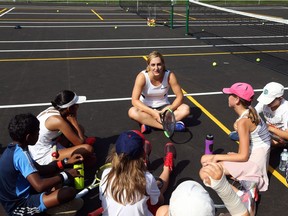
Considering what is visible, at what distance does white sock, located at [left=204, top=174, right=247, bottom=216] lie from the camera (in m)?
2.54

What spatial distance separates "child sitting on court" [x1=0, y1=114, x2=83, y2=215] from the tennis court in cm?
73

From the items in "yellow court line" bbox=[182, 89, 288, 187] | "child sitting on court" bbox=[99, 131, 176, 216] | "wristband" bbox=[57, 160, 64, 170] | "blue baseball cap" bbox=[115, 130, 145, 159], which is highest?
"blue baseball cap" bbox=[115, 130, 145, 159]

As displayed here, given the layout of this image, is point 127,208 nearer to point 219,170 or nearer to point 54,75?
point 219,170

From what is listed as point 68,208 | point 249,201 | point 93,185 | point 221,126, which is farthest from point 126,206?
point 221,126

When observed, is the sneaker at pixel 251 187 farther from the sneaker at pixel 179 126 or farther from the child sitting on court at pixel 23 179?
the child sitting on court at pixel 23 179

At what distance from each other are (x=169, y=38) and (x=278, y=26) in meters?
7.89

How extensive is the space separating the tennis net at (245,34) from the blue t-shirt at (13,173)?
30.9 feet

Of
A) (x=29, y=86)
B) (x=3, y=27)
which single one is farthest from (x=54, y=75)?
(x=3, y=27)

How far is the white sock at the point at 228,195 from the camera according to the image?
100.0 inches

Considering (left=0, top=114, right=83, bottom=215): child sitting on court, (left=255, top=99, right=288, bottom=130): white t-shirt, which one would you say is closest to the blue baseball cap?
(left=0, top=114, right=83, bottom=215): child sitting on court

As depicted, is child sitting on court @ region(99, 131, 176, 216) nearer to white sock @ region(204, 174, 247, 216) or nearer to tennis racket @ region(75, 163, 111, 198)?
white sock @ region(204, 174, 247, 216)

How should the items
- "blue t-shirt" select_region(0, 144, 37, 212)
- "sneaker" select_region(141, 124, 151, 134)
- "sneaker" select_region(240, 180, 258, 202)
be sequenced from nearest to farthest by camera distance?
"blue t-shirt" select_region(0, 144, 37, 212) → "sneaker" select_region(240, 180, 258, 202) → "sneaker" select_region(141, 124, 151, 134)

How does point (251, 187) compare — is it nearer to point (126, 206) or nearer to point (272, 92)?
point (272, 92)

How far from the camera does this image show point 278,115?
17.8ft
